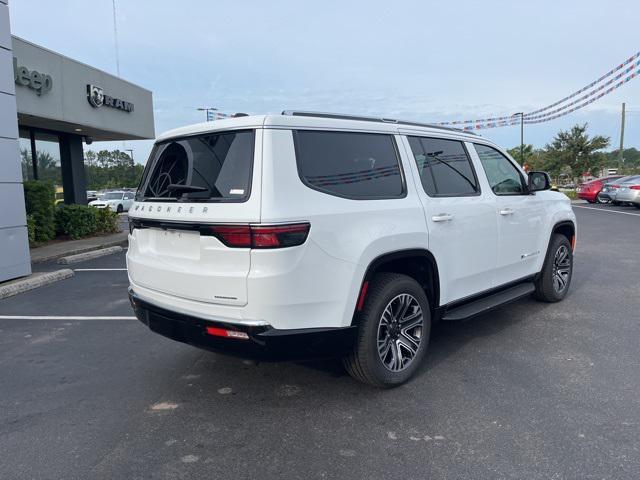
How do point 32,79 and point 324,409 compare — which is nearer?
point 324,409

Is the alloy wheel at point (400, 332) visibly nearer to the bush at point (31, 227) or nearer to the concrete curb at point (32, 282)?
the concrete curb at point (32, 282)

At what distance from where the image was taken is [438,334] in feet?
15.7

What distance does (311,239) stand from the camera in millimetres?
2881

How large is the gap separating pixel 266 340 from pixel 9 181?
22.1 feet

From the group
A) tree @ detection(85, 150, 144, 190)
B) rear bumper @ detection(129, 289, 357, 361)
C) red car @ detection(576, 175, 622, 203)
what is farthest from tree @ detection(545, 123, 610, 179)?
tree @ detection(85, 150, 144, 190)

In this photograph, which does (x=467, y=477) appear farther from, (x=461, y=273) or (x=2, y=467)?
(x=2, y=467)

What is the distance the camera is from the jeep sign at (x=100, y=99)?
43.2ft

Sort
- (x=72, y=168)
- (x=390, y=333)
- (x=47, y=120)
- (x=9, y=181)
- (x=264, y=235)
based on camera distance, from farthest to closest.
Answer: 1. (x=72, y=168)
2. (x=47, y=120)
3. (x=9, y=181)
4. (x=390, y=333)
5. (x=264, y=235)

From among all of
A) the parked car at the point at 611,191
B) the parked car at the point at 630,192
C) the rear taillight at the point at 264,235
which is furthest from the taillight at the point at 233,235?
the parked car at the point at 611,191

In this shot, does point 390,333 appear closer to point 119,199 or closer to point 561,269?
point 561,269

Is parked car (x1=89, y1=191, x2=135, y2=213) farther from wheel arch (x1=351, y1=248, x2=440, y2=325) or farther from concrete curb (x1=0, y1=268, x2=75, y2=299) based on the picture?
wheel arch (x1=351, y1=248, x2=440, y2=325)

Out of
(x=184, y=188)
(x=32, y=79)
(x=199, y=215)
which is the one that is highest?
(x=32, y=79)

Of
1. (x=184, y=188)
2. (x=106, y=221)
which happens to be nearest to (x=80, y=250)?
(x=106, y=221)

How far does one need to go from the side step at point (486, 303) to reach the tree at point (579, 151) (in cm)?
3550
